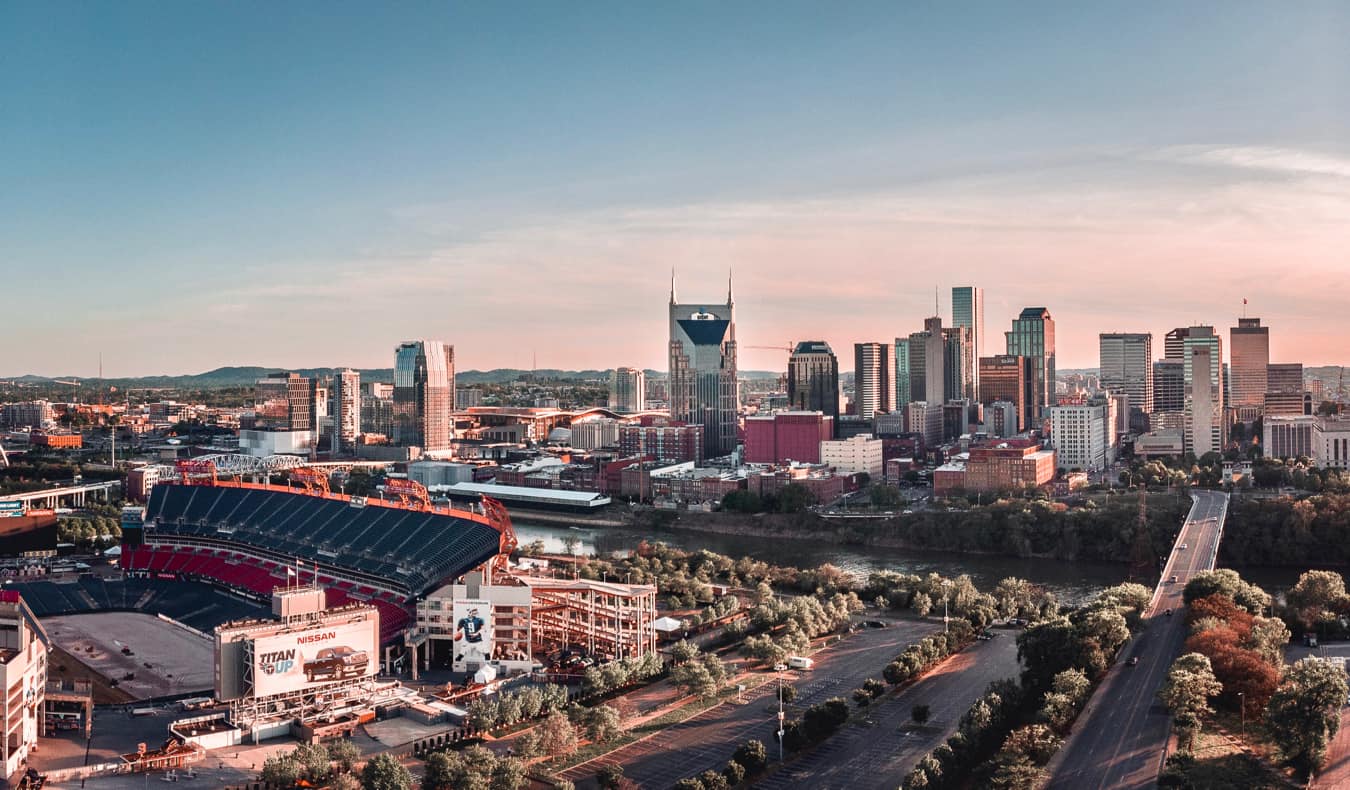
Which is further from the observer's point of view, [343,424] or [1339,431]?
[343,424]

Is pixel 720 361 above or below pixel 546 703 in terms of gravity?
above

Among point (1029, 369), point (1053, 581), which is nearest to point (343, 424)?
point (1029, 369)

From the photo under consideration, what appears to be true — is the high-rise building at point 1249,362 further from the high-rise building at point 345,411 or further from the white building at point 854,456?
the high-rise building at point 345,411

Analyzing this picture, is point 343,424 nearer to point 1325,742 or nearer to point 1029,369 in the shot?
point 1029,369

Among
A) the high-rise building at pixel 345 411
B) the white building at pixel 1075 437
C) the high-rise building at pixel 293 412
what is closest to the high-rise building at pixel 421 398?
the high-rise building at pixel 345 411

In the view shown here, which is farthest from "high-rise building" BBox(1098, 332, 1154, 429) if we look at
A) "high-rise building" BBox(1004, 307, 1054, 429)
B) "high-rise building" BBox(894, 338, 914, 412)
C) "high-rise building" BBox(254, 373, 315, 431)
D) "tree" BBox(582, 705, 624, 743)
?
"tree" BBox(582, 705, 624, 743)
